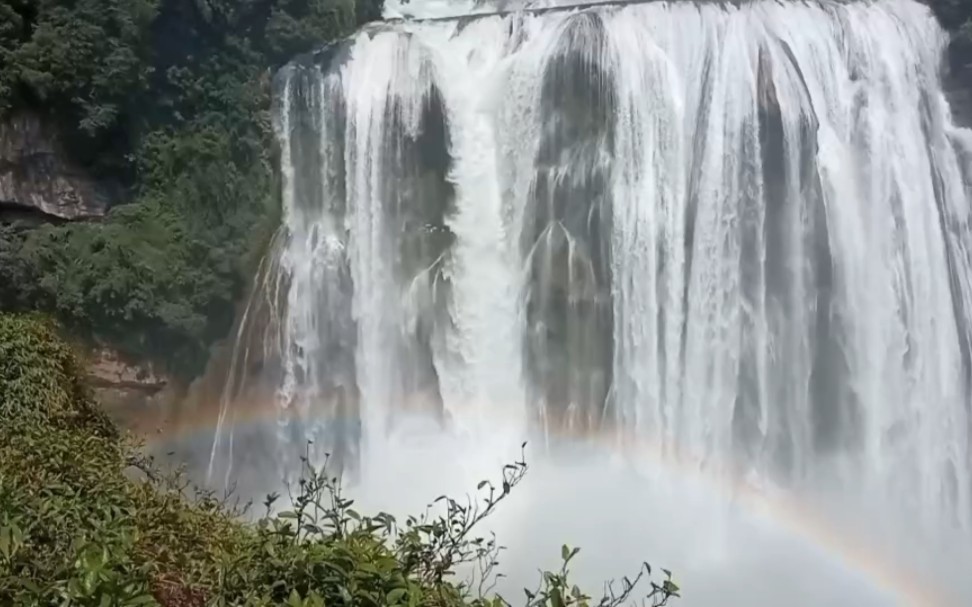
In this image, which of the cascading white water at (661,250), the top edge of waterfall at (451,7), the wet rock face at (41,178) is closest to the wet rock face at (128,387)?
the cascading white water at (661,250)

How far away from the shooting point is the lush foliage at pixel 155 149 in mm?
12117

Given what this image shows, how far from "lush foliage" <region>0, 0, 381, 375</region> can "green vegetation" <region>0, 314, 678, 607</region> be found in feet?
20.2

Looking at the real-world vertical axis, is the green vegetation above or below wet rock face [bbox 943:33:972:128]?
below

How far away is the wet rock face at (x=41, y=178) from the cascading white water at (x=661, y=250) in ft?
9.35

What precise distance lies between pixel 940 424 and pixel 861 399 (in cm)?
116

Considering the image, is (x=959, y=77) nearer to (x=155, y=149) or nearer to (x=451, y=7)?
(x=451, y=7)

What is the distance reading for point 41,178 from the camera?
1261 cm

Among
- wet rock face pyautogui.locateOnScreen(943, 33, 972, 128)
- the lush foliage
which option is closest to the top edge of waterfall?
the lush foliage

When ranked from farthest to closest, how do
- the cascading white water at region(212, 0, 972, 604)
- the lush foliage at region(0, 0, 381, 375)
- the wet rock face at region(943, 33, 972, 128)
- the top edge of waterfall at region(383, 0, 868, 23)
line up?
1. the top edge of waterfall at region(383, 0, 868, 23)
2. the wet rock face at region(943, 33, 972, 128)
3. the cascading white water at region(212, 0, 972, 604)
4. the lush foliage at region(0, 0, 381, 375)

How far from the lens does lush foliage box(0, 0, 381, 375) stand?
39.8 ft

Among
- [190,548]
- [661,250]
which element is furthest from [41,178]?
[190,548]

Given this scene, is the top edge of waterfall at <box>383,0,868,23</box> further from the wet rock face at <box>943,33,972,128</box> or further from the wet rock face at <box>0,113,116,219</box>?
the wet rock face at <box>0,113,116,219</box>

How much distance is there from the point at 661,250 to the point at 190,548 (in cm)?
932

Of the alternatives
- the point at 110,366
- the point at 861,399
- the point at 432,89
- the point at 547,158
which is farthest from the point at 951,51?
the point at 110,366
